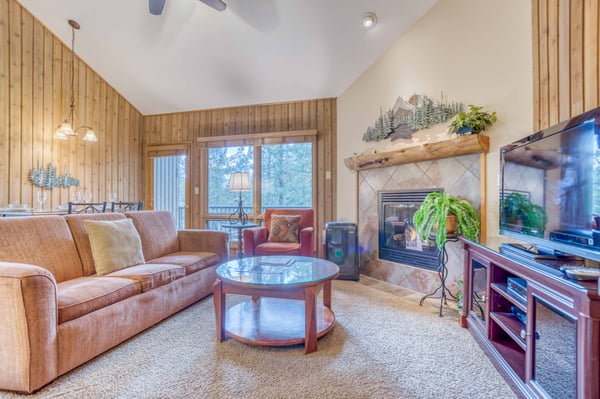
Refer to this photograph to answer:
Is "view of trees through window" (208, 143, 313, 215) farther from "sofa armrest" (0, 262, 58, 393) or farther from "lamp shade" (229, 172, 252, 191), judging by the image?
"sofa armrest" (0, 262, 58, 393)

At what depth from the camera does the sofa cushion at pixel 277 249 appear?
3.44 metres

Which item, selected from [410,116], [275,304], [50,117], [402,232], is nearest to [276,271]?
[275,304]

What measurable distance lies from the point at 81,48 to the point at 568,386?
640 centimetres

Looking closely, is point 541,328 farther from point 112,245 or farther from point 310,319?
point 112,245

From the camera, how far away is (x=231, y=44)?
4055mm

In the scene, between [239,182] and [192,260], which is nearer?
[192,260]

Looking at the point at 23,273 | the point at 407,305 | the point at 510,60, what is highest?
the point at 510,60

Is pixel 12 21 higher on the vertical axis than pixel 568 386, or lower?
higher

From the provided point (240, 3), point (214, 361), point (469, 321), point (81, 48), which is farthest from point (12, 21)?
point (469, 321)

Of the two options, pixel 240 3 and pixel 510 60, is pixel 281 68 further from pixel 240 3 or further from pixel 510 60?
pixel 510 60

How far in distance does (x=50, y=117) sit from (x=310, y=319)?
195 inches

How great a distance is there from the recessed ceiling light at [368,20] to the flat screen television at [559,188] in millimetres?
2227

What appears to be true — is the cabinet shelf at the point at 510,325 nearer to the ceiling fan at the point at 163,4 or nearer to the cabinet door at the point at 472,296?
the cabinet door at the point at 472,296

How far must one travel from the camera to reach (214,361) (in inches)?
70.3
